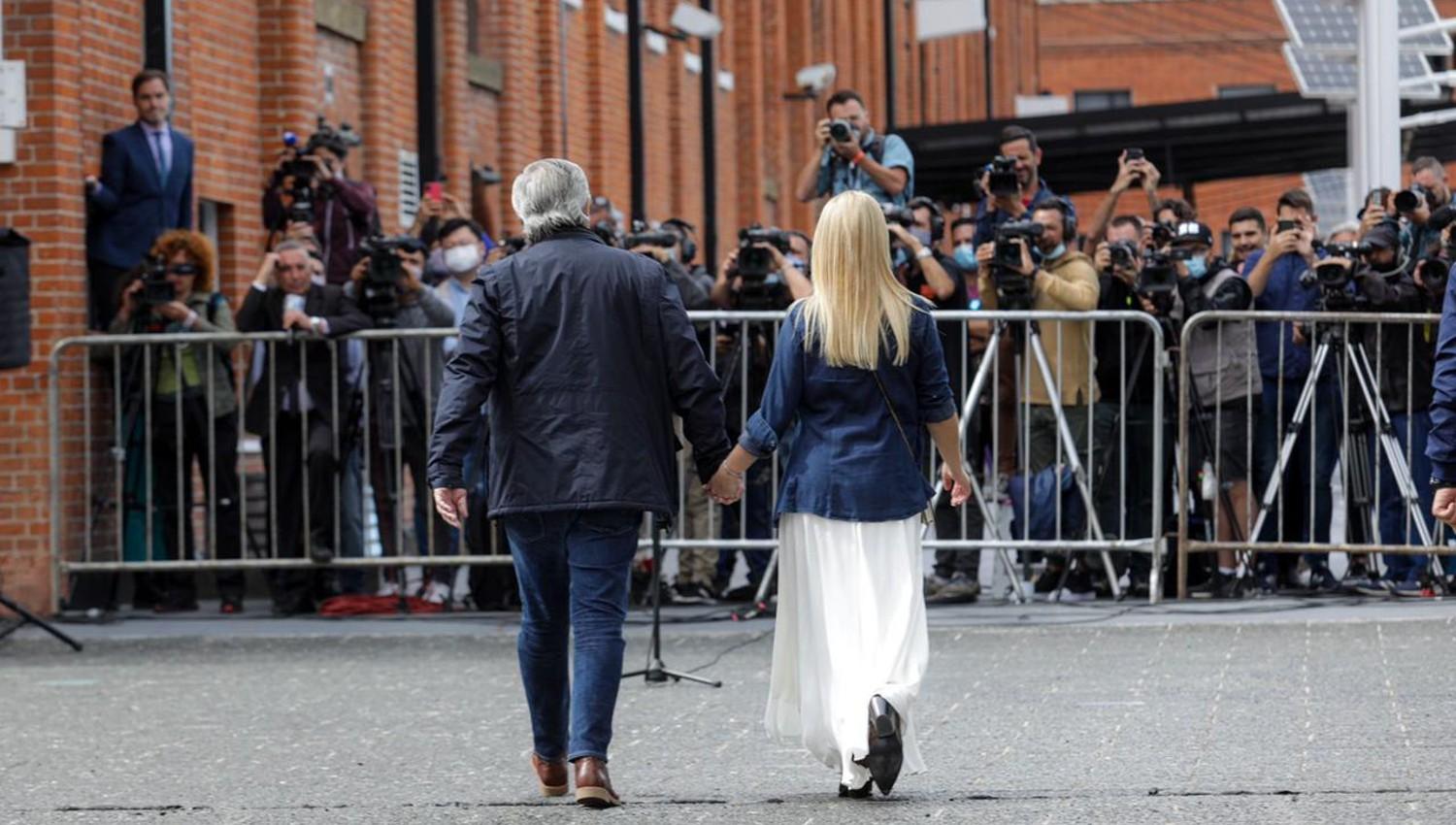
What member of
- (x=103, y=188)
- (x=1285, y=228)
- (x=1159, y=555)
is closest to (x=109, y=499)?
(x=103, y=188)

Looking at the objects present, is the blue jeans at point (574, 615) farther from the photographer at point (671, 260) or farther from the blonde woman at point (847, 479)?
the photographer at point (671, 260)

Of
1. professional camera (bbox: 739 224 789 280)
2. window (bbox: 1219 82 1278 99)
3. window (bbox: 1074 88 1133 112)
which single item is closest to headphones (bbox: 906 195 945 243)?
professional camera (bbox: 739 224 789 280)

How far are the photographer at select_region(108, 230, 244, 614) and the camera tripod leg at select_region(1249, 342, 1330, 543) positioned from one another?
5.27 meters

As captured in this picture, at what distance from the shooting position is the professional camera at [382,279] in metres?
13.6

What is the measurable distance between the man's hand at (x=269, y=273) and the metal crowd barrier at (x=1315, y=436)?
4.66 metres

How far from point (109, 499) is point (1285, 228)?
628 centimetres

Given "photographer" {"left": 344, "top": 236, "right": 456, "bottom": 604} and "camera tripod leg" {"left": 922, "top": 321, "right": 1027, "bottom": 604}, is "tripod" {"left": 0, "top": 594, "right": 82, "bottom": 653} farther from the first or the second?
"camera tripod leg" {"left": 922, "top": 321, "right": 1027, "bottom": 604}

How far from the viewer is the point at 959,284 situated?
1407 cm

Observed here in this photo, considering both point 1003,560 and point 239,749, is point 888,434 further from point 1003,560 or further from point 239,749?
point 1003,560

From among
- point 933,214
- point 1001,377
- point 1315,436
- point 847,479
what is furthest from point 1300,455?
Result: point 847,479

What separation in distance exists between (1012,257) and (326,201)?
4161 mm

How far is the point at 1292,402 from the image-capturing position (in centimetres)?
1391

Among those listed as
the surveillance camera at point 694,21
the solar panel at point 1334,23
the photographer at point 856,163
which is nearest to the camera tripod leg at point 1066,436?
the photographer at point 856,163

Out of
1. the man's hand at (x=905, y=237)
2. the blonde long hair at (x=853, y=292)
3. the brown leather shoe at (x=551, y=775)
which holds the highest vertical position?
the man's hand at (x=905, y=237)
